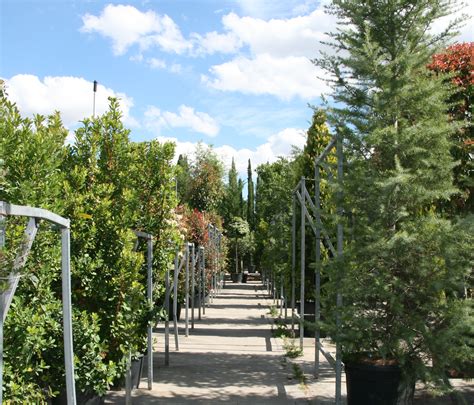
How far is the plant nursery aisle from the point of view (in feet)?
20.2

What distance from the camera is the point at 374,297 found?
5152 mm

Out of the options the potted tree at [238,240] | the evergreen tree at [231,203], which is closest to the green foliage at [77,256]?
the potted tree at [238,240]

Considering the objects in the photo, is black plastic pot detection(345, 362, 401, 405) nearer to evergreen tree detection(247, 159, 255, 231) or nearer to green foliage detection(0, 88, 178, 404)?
green foliage detection(0, 88, 178, 404)

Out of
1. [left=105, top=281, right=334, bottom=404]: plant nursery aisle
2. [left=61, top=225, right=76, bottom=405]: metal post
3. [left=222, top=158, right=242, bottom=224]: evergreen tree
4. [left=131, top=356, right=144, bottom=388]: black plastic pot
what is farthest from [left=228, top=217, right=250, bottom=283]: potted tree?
[left=61, top=225, right=76, bottom=405]: metal post

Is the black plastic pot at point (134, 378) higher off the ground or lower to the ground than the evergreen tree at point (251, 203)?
lower

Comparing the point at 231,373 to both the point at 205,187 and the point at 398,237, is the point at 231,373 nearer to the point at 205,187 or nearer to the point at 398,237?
the point at 398,237

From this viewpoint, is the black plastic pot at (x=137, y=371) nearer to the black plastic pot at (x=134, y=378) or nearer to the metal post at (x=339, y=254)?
the black plastic pot at (x=134, y=378)

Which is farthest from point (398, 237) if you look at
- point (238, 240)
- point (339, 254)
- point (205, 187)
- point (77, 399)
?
point (238, 240)

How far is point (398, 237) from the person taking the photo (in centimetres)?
477

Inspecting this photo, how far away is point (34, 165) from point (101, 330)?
1820mm

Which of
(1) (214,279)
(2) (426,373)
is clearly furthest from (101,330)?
(1) (214,279)

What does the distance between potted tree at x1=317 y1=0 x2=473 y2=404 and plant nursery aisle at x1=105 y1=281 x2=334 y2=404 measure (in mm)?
1298

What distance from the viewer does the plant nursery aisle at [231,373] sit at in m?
6.17

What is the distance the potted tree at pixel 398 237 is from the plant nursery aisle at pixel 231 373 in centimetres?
130
